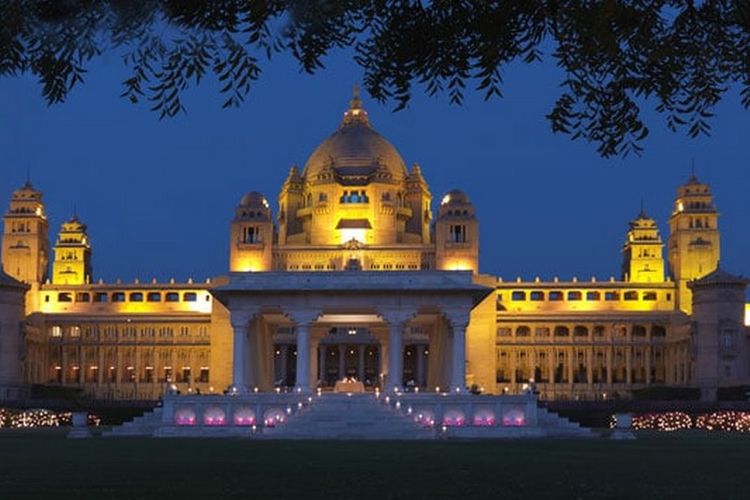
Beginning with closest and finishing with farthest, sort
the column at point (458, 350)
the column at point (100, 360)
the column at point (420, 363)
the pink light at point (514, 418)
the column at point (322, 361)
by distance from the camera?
the pink light at point (514, 418) → the column at point (458, 350) → the column at point (420, 363) → the column at point (100, 360) → the column at point (322, 361)

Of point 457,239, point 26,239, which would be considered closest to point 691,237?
point 457,239

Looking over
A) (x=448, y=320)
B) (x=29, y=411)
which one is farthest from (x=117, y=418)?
(x=448, y=320)

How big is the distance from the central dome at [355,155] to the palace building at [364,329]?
0.20 meters

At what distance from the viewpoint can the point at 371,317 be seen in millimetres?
73312

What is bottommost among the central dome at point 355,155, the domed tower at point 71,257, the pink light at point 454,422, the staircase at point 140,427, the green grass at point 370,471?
the staircase at point 140,427

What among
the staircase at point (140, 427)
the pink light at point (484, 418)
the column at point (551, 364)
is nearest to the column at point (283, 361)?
the column at point (551, 364)

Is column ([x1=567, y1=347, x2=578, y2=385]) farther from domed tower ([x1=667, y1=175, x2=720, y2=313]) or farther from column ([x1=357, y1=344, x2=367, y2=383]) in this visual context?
column ([x1=357, y1=344, x2=367, y2=383])

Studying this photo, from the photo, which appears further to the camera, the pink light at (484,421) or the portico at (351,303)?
the portico at (351,303)

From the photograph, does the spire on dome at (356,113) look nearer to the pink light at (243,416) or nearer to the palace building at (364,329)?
the palace building at (364,329)

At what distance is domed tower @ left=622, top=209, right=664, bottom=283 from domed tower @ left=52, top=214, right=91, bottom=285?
200 ft

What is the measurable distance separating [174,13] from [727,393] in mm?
95248

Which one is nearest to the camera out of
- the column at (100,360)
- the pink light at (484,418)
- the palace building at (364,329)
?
the pink light at (484,418)

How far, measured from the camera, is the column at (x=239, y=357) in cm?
6638

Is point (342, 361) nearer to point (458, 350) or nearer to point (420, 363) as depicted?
point (420, 363)
